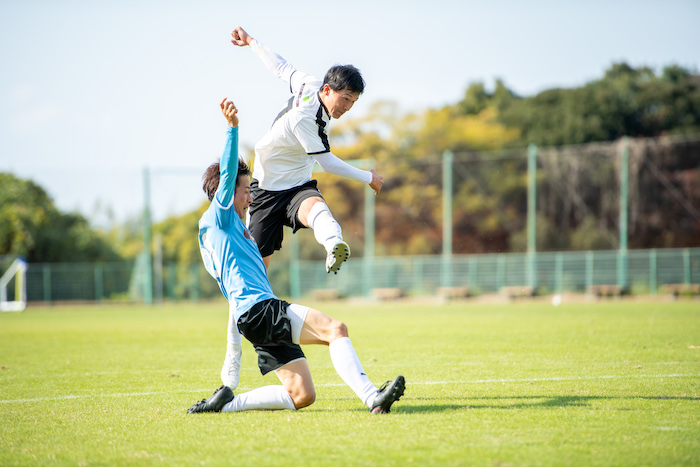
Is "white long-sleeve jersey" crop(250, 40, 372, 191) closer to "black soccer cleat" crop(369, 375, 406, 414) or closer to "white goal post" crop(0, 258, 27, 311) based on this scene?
"black soccer cleat" crop(369, 375, 406, 414)

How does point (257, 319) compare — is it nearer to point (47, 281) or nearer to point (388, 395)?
point (388, 395)

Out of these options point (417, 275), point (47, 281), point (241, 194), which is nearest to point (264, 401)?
point (241, 194)

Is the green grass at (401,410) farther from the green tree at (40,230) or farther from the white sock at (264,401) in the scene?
the green tree at (40,230)

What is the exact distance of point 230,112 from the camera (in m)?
4.89

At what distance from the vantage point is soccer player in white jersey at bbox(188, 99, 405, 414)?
477 centimetres

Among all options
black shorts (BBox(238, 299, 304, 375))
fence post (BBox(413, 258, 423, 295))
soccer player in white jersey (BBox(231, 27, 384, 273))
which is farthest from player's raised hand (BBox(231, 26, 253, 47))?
fence post (BBox(413, 258, 423, 295))

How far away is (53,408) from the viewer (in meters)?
5.56

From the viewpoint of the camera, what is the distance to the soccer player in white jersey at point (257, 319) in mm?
4773

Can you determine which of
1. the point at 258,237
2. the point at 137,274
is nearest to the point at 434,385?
the point at 258,237

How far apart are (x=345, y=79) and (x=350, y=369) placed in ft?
7.85

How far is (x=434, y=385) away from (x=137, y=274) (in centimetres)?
2965

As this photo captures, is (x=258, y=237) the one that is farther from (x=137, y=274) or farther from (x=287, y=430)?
(x=137, y=274)

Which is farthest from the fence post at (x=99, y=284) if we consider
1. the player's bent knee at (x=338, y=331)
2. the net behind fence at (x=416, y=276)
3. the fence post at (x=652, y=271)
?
the player's bent knee at (x=338, y=331)

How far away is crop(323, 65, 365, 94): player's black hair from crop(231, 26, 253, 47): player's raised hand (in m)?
1.39
